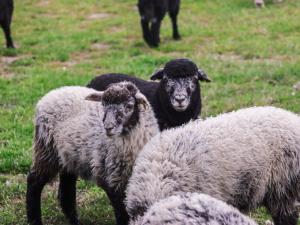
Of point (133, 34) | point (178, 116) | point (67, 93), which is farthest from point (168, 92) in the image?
point (133, 34)

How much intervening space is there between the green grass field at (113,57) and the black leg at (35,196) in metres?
0.18

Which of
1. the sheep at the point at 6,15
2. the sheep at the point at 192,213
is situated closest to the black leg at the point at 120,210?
A: the sheep at the point at 192,213

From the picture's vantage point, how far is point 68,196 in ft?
20.9

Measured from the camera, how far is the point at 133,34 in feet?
50.8

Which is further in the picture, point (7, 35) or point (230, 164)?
point (7, 35)

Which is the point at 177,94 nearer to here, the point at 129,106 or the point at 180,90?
the point at 180,90

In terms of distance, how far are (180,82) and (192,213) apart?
243 cm

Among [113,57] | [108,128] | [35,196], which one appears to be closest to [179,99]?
[108,128]

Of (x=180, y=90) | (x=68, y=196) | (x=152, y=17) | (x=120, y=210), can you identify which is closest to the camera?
(x=120, y=210)

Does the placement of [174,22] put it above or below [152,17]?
below

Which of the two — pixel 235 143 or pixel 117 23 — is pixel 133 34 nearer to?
pixel 117 23

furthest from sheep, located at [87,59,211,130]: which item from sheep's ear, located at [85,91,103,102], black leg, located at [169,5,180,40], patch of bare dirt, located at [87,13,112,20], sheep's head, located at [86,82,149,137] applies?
patch of bare dirt, located at [87,13,112,20]

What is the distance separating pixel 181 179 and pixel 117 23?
40.3ft

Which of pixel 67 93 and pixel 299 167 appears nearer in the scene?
pixel 299 167
